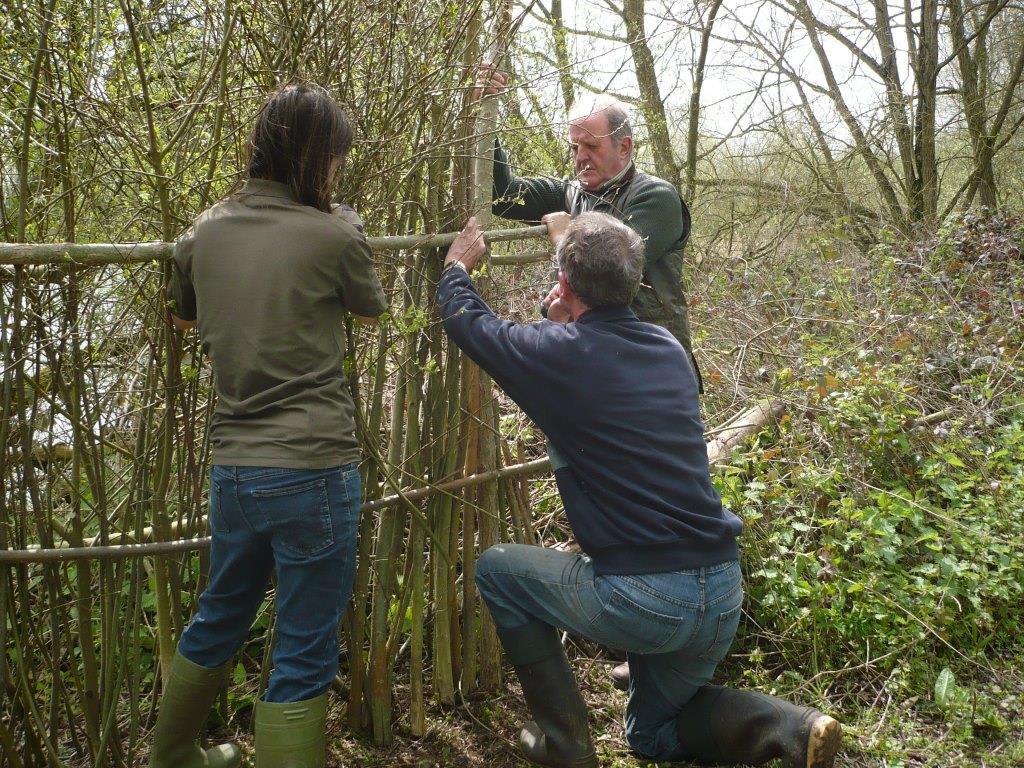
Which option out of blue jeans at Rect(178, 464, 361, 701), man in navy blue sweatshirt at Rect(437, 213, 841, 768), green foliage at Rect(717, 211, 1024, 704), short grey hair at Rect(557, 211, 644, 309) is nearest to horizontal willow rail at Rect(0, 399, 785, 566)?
blue jeans at Rect(178, 464, 361, 701)

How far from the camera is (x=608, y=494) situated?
2309 mm

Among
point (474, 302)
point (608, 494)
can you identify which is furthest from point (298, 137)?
point (608, 494)

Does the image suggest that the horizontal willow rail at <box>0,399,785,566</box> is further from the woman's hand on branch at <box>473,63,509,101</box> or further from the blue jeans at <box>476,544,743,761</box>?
the woman's hand on branch at <box>473,63,509,101</box>

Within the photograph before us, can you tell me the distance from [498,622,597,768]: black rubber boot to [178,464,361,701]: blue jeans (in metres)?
0.58

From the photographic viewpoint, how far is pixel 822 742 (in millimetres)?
2311

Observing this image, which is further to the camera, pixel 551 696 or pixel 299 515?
pixel 551 696

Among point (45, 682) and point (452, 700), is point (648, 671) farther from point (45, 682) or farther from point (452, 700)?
point (45, 682)

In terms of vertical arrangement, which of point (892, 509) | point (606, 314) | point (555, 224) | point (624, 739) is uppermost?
point (555, 224)

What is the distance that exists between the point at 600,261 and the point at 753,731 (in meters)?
1.42

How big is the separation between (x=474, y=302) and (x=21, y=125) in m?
1.37

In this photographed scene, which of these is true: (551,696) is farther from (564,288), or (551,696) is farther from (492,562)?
(564,288)

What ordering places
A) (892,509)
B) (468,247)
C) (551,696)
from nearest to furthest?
(551,696), (468,247), (892,509)

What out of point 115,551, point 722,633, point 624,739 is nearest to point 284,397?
point 115,551

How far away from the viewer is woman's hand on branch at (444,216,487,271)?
8.61ft
